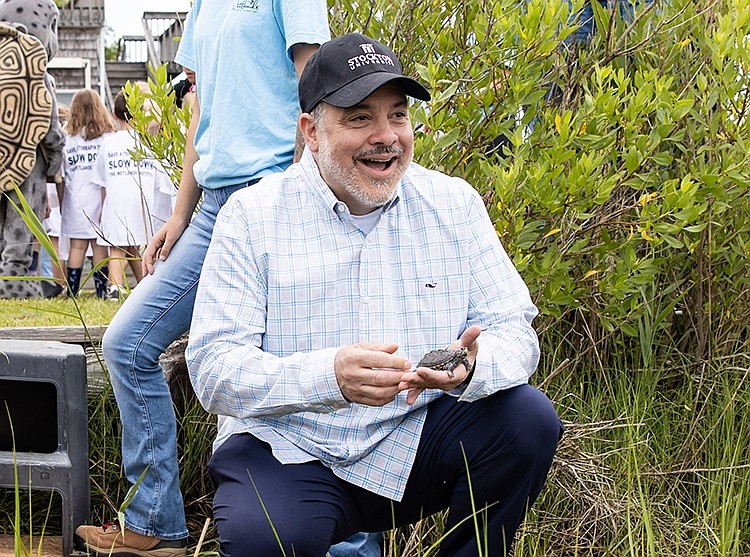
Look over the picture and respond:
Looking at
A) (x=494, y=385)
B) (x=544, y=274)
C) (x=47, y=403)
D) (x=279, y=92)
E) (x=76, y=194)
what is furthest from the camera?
(x=76, y=194)

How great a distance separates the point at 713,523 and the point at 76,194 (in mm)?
6421

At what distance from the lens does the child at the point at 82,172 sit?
8.61 metres

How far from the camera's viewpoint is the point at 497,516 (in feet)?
8.90

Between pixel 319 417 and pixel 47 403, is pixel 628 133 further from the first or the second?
pixel 47 403

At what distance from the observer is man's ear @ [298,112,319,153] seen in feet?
9.40

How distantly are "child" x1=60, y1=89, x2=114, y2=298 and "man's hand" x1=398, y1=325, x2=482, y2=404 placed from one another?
6.32 m

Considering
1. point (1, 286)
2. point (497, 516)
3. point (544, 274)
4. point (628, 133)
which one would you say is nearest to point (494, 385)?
point (497, 516)

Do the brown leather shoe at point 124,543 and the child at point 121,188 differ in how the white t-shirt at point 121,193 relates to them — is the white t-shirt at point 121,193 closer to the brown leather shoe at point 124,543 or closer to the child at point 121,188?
the child at point 121,188

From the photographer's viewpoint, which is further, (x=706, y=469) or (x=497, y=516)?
(x=706, y=469)

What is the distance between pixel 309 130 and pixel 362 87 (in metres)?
0.24

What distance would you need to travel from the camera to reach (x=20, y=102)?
710 cm

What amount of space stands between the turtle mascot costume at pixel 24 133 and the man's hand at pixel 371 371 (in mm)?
4925

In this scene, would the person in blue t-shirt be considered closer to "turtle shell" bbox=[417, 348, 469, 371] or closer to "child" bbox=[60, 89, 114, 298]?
"turtle shell" bbox=[417, 348, 469, 371]

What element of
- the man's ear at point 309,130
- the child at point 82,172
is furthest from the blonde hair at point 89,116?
the man's ear at point 309,130
